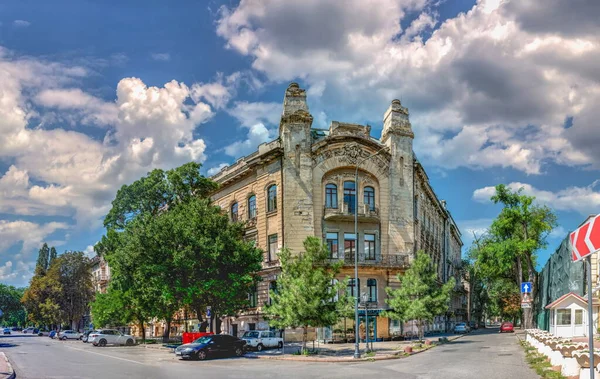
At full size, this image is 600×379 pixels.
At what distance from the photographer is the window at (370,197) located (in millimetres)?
46625

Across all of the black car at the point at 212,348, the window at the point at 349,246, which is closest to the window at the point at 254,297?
the window at the point at 349,246

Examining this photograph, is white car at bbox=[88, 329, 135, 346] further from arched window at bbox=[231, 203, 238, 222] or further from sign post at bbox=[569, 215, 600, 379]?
sign post at bbox=[569, 215, 600, 379]

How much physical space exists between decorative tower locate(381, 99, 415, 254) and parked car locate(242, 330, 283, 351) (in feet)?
42.6

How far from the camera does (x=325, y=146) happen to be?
45.6 meters

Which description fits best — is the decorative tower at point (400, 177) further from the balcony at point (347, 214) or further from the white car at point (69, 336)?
the white car at point (69, 336)

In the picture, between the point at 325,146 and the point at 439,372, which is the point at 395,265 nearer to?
the point at 325,146

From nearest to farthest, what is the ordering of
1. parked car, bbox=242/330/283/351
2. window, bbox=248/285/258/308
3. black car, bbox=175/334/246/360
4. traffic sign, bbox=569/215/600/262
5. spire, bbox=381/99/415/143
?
traffic sign, bbox=569/215/600/262
black car, bbox=175/334/246/360
parked car, bbox=242/330/283/351
window, bbox=248/285/258/308
spire, bbox=381/99/415/143

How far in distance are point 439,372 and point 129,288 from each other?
32466mm

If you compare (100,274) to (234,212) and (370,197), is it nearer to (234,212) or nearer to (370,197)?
(234,212)

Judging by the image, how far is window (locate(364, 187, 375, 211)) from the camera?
46625 mm

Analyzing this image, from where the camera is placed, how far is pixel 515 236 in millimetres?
66062

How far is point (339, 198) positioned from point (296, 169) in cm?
424

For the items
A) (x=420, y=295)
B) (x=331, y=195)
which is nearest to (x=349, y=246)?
(x=331, y=195)

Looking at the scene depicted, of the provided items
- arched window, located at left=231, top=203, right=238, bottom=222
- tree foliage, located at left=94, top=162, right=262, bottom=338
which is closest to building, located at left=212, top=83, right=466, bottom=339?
arched window, located at left=231, top=203, right=238, bottom=222
